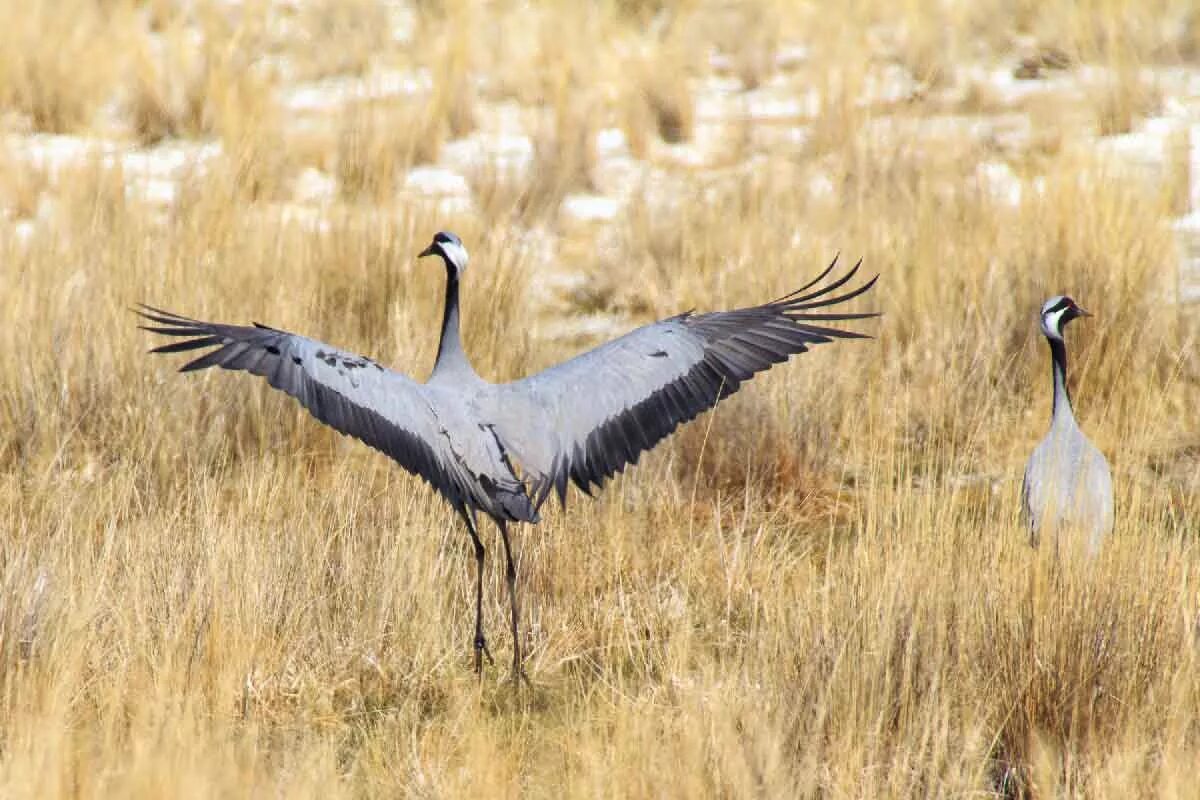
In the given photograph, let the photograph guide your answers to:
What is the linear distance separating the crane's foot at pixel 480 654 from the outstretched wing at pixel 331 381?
59 centimetres

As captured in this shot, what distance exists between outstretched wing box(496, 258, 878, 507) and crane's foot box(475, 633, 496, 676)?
0.47 m

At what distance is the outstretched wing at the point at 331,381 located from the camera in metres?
4.13

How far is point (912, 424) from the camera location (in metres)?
6.91

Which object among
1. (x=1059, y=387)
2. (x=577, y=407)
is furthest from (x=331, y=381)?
(x=1059, y=387)

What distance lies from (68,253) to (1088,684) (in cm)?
509

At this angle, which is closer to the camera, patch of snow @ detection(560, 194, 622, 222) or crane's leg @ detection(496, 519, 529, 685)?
crane's leg @ detection(496, 519, 529, 685)

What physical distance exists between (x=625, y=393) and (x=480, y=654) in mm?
845

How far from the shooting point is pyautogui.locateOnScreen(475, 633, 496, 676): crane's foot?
457cm

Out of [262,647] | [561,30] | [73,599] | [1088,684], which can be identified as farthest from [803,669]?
[561,30]

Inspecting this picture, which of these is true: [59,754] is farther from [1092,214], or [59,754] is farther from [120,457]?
[1092,214]

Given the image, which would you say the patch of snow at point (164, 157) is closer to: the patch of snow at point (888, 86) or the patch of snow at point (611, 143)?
the patch of snow at point (611, 143)

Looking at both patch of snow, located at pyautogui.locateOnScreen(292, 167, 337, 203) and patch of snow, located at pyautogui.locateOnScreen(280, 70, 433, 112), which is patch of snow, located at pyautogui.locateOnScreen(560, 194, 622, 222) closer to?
patch of snow, located at pyautogui.locateOnScreen(292, 167, 337, 203)

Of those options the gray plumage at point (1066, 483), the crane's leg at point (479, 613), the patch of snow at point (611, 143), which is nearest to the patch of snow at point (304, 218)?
the patch of snow at point (611, 143)

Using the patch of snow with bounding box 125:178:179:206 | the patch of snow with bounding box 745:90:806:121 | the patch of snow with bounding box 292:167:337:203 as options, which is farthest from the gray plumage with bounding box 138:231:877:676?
the patch of snow with bounding box 745:90:806:121
